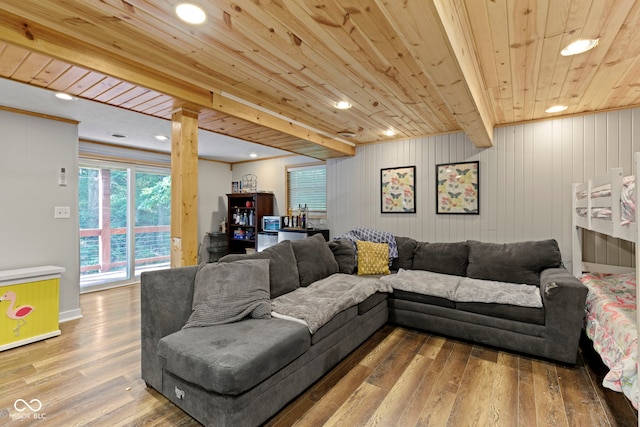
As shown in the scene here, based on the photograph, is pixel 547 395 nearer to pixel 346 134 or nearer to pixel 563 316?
pixel 563 316

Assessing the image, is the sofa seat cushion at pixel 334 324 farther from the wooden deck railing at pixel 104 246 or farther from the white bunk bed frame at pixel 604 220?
the wooden deck railing at pixel 104 246

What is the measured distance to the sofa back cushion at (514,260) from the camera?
119 inches

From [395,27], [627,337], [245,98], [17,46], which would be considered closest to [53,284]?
[17,46]

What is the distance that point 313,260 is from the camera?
321cm

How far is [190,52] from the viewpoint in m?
1.91

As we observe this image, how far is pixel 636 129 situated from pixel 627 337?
2280mm

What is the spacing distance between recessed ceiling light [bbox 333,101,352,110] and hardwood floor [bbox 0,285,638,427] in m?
2.26

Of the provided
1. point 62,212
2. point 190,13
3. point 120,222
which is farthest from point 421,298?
point 120,222

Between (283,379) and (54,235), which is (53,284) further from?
(283,379)

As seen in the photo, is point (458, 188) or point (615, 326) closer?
point (615, 326)

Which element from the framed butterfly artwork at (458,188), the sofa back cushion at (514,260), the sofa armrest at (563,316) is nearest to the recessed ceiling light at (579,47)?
the sofa armrest at (563,316)

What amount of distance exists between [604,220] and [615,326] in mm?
745

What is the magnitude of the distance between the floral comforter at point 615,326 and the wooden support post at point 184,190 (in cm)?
292

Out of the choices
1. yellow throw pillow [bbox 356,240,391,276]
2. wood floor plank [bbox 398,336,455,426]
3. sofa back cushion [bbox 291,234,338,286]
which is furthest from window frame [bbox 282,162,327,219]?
wood floor plank [bbox 398,336,455,426]
